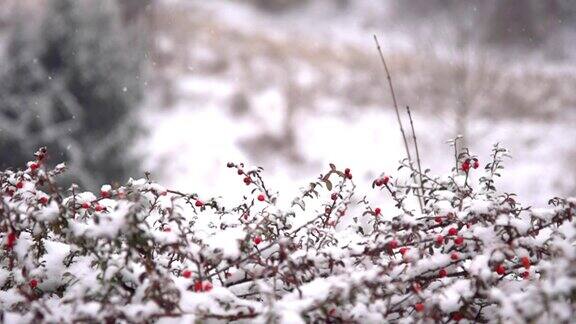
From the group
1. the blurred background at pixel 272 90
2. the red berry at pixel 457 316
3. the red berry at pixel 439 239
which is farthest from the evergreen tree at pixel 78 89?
the red berry at pixel 457 316

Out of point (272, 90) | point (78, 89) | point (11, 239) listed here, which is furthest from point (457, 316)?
point (272, 90)

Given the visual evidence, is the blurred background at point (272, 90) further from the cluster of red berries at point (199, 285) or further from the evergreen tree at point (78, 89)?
the cluster of red berries at point (199, 285)

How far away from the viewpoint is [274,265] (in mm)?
1797

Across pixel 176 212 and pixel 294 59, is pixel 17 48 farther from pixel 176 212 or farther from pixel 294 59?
pixel 294 59

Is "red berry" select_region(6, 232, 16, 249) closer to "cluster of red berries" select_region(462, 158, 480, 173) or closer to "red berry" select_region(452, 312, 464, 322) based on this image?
"red berry" select_region(452, 312, 464, 322)

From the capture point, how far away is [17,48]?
24.2ft

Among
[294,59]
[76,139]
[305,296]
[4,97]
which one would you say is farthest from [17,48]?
[294,59]

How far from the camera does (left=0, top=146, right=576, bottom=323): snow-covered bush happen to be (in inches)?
60.7

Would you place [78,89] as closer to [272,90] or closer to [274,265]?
[274,265]

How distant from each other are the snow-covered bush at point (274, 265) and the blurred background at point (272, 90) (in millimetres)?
5598

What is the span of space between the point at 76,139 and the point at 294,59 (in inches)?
384

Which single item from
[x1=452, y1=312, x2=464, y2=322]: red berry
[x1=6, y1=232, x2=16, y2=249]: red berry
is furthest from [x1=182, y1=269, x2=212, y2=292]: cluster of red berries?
[x1=452, y1=312, x2=464, y2=322]: red berry

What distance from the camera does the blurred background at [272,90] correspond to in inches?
293

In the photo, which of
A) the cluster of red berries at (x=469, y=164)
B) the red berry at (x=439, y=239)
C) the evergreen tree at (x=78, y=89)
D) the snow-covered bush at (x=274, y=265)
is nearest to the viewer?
the snow-covered bush at (x=274, y=265)
